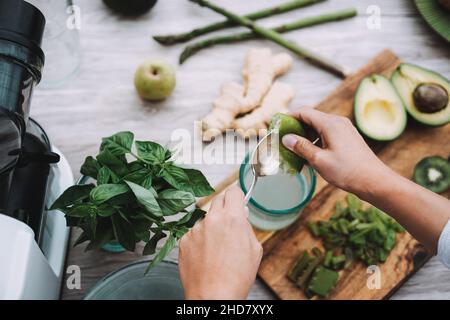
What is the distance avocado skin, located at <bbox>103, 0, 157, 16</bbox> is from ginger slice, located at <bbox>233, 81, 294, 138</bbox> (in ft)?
0.93

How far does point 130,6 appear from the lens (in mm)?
1000

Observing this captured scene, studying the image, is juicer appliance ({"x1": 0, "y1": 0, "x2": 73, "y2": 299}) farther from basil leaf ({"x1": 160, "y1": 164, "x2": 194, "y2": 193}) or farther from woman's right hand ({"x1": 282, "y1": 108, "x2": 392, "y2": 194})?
woman's right hand ({"x1": 282, "y1": 108, "x2": 392, "y2": 194})

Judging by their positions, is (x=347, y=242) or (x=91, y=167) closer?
(x=91, y=167)

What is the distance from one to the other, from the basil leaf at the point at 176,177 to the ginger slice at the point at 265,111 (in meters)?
0.31

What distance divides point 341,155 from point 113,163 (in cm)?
31

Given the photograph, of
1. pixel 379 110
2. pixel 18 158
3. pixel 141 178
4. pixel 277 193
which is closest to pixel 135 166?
pixel 141 178

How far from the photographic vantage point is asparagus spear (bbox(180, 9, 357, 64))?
1002mm

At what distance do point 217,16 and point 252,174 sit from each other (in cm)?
37

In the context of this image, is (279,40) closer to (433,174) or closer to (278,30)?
Answer: (278,30)

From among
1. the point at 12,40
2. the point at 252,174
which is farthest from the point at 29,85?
the point at 252,174

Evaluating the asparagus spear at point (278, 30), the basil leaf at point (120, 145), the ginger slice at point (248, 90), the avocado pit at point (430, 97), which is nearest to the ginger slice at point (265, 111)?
the ginger slice at point (248, 90)

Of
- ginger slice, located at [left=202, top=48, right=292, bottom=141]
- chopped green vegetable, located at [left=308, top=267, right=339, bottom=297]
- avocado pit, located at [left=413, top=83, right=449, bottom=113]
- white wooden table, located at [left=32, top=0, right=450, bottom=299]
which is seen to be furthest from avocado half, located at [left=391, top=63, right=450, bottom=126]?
chopped green vegetable, located at [left=308, top=267, right=339, bottom=297]

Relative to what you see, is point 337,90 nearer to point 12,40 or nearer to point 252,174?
point 252,174

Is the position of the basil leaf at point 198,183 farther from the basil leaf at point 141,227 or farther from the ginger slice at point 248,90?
the ginger slice at point 248,90
